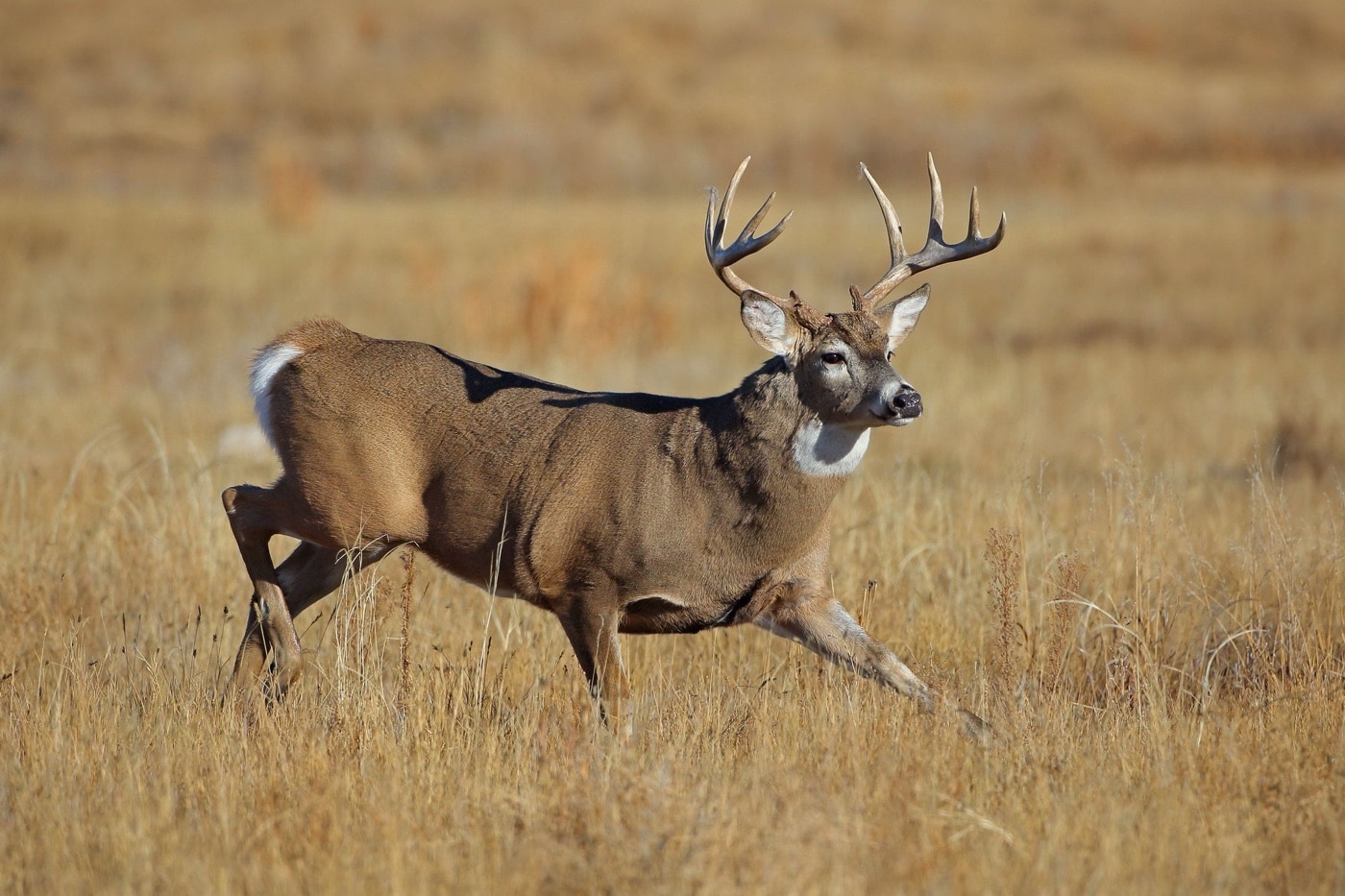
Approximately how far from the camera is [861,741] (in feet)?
15.2

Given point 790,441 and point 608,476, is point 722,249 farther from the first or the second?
point 608,476

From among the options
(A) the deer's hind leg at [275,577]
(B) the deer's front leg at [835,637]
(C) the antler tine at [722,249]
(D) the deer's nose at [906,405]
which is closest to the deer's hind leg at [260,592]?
(A) the deer's hind leg at [275,577]

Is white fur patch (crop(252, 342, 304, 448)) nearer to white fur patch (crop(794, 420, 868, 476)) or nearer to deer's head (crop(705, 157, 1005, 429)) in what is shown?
deer's head (crop(705, 157, 1005, 429))

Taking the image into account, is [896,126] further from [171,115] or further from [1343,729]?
[1343,729]

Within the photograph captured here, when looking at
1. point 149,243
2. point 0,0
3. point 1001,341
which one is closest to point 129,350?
point 149,243

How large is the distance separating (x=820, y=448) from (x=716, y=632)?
1.38m

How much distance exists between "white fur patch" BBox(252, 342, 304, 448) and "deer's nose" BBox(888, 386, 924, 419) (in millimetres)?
2325

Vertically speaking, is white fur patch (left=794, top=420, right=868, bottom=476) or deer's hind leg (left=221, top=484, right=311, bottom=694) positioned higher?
white fur patch (left=794, top=420, right=868, bottom=476)

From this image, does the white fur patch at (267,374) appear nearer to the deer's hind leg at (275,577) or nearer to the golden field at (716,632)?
the deer's hind leg at (275,577)

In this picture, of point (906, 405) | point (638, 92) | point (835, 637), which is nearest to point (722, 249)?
point (906, 405)

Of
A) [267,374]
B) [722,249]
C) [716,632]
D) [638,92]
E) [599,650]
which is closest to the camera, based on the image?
[599,650]

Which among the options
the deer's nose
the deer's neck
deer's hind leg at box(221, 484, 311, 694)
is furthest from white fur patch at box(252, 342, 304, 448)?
the deer's nose

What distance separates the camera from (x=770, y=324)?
517 centimetres

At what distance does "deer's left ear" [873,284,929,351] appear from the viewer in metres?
5.42
